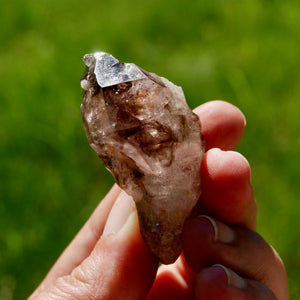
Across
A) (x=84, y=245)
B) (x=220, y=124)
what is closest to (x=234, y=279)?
(x=220, y=124)

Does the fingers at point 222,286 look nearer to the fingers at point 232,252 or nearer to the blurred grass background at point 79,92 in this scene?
the fingers at point 232,252

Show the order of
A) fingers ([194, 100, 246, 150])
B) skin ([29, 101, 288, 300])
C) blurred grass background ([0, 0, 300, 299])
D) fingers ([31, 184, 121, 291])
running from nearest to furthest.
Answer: skin ([29, 101, 288, 300]) < fingers ([194, 100, 246, 150]) < fingers ([31, 184, 121, 291]) < blurred grass background ([0, 0, 300, 299])

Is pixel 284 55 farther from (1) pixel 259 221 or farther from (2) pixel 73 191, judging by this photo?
(2) pixel 73 191

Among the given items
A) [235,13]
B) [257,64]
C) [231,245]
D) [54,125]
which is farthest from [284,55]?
[231,245]

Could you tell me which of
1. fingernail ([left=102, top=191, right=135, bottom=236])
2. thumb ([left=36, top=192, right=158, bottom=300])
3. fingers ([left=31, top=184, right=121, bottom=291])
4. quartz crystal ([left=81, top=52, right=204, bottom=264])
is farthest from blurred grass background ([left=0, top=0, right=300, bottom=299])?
quartz crystal ([left=81, top=52, right=204, bottom=264])

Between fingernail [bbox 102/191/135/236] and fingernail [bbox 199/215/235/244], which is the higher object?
fingernail [bbox 102/191/135/236]

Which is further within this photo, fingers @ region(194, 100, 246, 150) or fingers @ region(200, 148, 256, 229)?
fingers @ region(194, 100, 246, 150)

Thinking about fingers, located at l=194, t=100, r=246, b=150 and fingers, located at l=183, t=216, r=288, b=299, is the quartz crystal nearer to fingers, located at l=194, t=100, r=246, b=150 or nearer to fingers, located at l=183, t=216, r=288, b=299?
fingers, located at l=183, t=216, r=288, b=299
